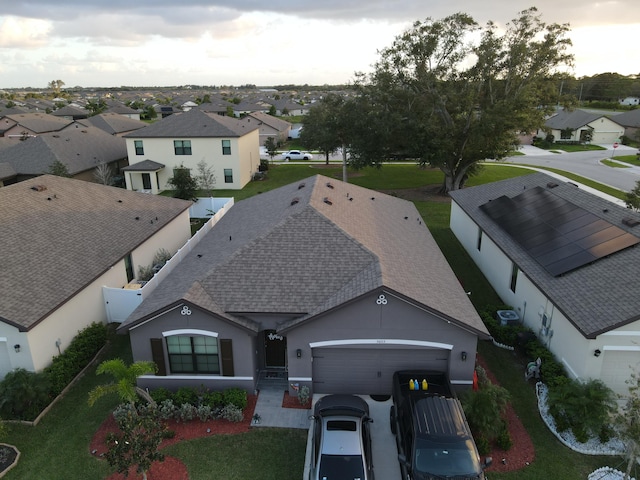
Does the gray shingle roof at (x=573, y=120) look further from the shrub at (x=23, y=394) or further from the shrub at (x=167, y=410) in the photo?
the shrub at (x=23, y=394)

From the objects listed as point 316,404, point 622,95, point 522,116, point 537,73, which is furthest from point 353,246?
point 622,95

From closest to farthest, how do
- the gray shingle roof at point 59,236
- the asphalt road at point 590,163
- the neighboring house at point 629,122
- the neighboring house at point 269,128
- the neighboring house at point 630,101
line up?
the gray shingle roof at point 59,236 < the asphalt road at point 590,163 < the neighboring house at point 629,122 < the neighboring house at point 269,128 < the neighboring house at point 630,101

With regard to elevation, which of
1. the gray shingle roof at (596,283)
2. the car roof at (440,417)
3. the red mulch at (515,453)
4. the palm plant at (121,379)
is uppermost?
the gray shingle roof at (596,283)

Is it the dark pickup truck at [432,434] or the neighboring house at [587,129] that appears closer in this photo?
the dark pickup truck at [432,434]

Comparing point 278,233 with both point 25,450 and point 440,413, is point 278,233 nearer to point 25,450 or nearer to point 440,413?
point 440,413

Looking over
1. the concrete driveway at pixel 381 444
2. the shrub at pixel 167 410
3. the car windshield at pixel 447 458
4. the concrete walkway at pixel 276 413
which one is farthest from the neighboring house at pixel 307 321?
the car windshield at pixel 447 458

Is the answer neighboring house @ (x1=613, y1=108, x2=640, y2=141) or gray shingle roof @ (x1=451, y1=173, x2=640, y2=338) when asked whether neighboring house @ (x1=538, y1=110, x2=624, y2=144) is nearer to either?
neighboring house @ (x1=613, y1=108, x2=640, y2=141)
